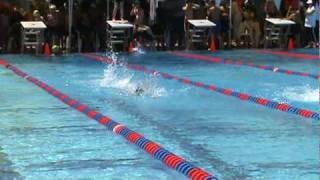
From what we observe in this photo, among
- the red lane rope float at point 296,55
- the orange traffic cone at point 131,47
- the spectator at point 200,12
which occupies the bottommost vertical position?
the orange traffic cone at point 131,47

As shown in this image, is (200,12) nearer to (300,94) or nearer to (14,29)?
(14,29)

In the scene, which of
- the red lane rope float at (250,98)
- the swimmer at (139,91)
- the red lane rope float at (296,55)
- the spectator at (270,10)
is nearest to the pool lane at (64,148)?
the swimmer at (139,91)

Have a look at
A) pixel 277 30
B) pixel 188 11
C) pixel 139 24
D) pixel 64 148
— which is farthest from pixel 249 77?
pixel 277 30

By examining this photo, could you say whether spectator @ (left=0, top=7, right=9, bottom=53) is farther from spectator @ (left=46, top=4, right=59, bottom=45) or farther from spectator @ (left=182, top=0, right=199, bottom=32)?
spectator @ (left=182, top=0, right=199, bottom=32)

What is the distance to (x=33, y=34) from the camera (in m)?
17.7

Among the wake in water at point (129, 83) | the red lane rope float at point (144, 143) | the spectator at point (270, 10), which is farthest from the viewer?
the spectator at point (270, 10)

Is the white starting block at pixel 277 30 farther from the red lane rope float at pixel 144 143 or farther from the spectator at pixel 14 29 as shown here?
the red lane rope float at pixel 144 143

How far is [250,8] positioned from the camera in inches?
758

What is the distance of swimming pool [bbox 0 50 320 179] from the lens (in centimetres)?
520

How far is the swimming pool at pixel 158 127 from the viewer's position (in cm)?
520

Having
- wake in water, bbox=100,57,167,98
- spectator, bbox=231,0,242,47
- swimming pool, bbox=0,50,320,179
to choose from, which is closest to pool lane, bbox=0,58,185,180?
swimming pool, bbox=0,50,320,179

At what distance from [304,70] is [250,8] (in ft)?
21.2

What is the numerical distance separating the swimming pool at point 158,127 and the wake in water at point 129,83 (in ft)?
0.05

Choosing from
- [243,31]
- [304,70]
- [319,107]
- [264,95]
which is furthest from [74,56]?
[319,107]
